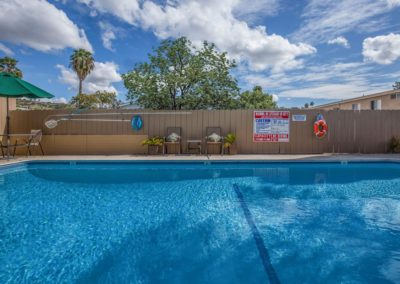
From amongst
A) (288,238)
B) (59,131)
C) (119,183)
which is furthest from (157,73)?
(288,238)

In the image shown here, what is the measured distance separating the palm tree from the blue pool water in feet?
64.7

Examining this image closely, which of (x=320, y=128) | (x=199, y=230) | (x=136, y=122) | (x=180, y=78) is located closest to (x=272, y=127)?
(x=320, y=128)

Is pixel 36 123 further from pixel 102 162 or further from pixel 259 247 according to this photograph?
pixel 259 247

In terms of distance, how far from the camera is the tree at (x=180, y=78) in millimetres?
11875

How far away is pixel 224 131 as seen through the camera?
7.87 metres

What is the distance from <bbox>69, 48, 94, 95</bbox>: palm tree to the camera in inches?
872

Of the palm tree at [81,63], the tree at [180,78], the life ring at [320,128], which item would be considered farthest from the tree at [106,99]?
the life ring at [320,128]

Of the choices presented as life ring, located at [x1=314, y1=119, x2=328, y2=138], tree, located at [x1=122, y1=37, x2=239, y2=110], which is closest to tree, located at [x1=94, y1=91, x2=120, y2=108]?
tree, located at [x1=122, y1=37, x2=239, y2=110]

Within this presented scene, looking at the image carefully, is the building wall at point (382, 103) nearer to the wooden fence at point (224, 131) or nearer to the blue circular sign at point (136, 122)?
the wooden fence at point (224, 131)

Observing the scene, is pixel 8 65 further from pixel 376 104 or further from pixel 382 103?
pixel 382 103

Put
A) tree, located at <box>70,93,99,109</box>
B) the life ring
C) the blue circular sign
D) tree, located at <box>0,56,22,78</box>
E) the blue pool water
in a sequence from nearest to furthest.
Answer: the blue pool water, the life ring, the blue circular sign, tree, located at <box>0,56,22,78</box>, tree, located at <box>70,93,99,109</box>

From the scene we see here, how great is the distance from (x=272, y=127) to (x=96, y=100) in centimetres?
2046

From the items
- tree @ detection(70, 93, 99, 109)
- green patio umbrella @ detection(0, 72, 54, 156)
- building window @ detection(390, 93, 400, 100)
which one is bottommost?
green patio umbrella @ detection(0, 72, 54, 156)

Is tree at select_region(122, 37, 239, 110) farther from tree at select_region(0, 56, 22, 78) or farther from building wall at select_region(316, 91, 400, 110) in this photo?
tree at select_region(0, 56, 22, 78)
